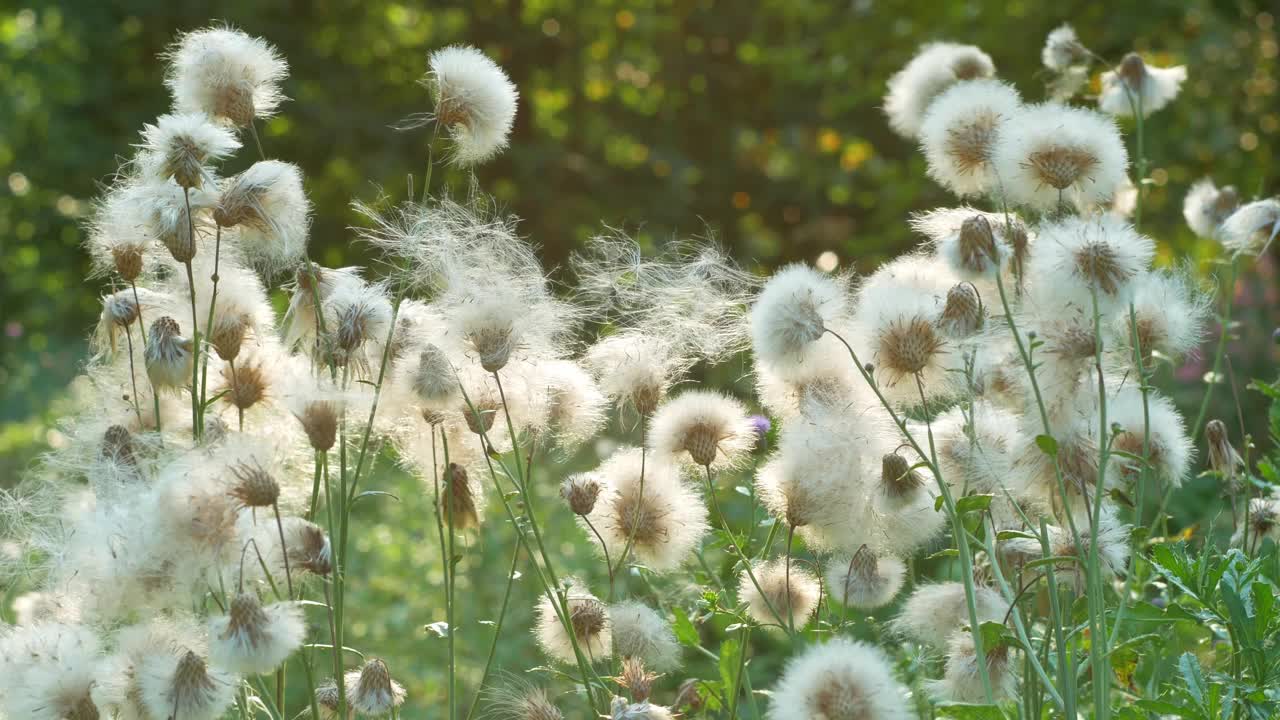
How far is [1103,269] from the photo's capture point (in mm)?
1357

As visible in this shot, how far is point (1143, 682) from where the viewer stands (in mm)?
1832

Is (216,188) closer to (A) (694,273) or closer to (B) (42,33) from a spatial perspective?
(A) (694,273)

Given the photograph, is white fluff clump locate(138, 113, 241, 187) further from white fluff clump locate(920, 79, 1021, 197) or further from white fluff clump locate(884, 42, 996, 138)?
white fluff clump locate(884, 42, 996, 138)

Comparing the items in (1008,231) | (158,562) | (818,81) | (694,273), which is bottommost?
(158,562)

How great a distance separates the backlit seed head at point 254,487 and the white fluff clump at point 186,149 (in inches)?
16.2

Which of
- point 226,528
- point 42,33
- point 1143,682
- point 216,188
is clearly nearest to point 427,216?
point 216,188

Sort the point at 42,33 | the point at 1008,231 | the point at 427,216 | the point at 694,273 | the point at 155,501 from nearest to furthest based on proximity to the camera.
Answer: the point at 155,501
the point at 1008,231
the point at 427,216
the point at 694,273
the point at 42,33

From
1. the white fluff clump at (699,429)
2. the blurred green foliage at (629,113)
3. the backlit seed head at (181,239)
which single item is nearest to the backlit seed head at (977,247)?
the white fluff clump at (699,429)

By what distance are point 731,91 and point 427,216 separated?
21.6 feet

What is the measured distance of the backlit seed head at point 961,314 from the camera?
1.41 meters

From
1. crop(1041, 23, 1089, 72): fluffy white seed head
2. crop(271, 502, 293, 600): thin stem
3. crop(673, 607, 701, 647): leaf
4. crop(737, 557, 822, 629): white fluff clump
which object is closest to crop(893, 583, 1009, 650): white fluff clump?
crop(737, 557, 822, 629): white fluff clump

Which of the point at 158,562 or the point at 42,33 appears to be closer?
the point at 158,562

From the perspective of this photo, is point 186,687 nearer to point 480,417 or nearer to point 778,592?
point 480,417

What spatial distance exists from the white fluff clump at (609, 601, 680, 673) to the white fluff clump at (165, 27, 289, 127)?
0.75 m
